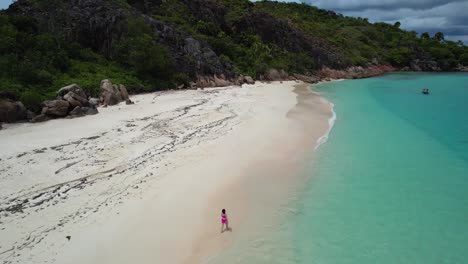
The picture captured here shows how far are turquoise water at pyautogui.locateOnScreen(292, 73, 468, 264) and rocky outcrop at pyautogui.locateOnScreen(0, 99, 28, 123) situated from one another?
64.2 ft

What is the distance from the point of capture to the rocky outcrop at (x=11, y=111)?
71.3 feet

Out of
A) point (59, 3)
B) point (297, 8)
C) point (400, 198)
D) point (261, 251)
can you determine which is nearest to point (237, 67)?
point (59, 3)

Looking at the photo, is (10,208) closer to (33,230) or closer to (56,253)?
(33,230)

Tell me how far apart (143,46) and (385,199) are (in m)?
32.5

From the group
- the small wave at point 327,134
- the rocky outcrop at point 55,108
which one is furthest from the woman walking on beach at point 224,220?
the rocky outcrop at point 55,108

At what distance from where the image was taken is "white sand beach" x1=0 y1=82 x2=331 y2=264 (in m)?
10.2

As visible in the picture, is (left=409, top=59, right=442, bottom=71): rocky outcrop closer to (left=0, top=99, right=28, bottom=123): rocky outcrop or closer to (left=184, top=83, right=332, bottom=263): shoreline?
(left=184, top=83, right=332, bottom=263): shoreline

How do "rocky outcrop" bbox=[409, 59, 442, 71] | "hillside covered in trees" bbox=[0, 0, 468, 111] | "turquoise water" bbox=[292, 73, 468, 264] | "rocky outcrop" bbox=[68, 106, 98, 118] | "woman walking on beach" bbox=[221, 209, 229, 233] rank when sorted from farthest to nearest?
"rocky outcrop" bbox=[409, 59, 442, 71] → "hillside covered in trees" bbox=[0, 0, 468, 111] → "rocky outcrop" bbox=[68, 106, 98, 118] → "woman walking on beach" bbox=[221, 209, 229, 233] → "turquoise water" bbox=[292, 73, 468, 264]

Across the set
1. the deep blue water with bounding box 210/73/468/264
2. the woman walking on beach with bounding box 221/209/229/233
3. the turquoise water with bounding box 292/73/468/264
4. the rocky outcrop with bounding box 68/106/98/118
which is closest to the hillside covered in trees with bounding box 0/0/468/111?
the rocky outcrop with bounding box 68/106/98/118

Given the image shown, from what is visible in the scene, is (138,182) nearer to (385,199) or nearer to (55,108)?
(385,199)

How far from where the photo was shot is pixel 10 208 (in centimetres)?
1154

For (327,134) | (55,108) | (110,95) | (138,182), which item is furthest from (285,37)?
(138,182)

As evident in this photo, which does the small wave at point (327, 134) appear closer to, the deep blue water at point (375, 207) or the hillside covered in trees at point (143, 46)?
the deep blue water at point (375, 207)

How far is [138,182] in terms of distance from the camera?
13977mm
